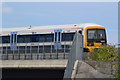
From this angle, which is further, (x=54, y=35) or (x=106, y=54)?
(x=54, y=35)

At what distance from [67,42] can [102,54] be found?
15924 millimetres

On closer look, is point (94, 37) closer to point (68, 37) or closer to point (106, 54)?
point (68, 37)

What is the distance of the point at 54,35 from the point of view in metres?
29.6

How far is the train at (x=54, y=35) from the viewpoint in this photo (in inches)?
1093

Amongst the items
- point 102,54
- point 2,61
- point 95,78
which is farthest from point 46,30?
point 95,78

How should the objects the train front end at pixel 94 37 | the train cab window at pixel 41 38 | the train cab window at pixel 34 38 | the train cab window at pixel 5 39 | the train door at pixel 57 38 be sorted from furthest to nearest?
the train cab window at pixel 5 39
the train cab window at pixel 34 38
the train cab window at pixel 41 38
the train door at pixel 57 38
the train front end at pixel 94 37

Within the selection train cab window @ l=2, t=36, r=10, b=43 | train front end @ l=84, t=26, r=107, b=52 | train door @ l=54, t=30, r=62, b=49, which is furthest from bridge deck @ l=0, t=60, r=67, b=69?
train cab window @ l=2, t=36, r=10, b=43

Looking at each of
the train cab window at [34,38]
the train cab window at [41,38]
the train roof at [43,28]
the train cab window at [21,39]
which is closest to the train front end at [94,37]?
the train roof at [43,28]

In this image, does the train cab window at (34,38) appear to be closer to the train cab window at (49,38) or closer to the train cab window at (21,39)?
the train cab window at (21,39)

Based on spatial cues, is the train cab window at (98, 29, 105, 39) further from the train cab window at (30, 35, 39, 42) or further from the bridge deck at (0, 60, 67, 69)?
the bridge deck at (0, 60, 67, 69)

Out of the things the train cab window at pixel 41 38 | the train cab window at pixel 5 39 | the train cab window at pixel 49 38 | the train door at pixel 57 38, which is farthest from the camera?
the train cab window at pixel 5 39

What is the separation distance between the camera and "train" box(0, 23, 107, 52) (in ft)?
91.0

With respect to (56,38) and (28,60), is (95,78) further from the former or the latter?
(56,38)

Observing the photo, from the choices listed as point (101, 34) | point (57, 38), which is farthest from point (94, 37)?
point (57, 38)
